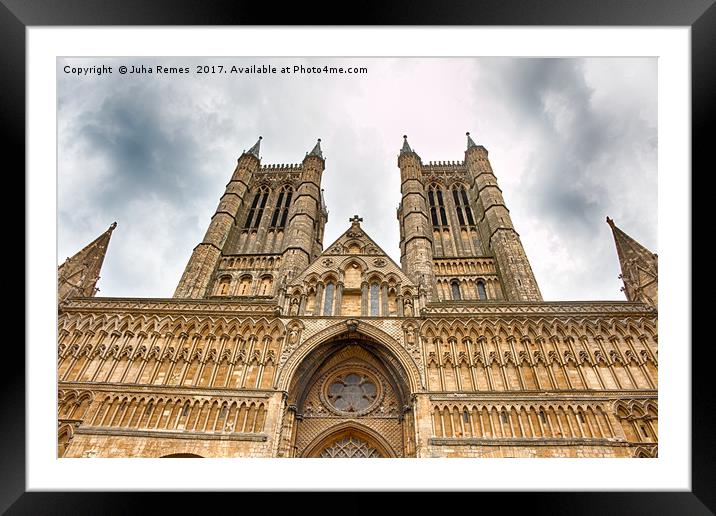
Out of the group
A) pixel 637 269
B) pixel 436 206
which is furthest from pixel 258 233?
pixel 637 269

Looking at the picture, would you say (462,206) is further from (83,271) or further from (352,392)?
(83,271)

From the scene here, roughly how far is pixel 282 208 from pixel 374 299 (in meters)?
14.6

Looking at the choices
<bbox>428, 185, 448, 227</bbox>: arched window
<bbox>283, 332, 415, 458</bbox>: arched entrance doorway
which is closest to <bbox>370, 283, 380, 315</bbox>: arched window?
<bbox>283, 332, 415, 458</bbox>: arched entrance doorway

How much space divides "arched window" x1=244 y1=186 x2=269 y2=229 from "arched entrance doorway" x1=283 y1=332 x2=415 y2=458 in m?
14.8

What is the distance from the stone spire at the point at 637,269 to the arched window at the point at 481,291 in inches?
250

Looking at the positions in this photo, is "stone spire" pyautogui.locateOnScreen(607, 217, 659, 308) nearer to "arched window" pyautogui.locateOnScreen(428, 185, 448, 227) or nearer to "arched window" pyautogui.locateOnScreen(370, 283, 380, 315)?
"arched window" pyautogui.locateOnScreen(370, 283, 380, 315)

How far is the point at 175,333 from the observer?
12.7m

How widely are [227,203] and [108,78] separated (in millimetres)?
18467

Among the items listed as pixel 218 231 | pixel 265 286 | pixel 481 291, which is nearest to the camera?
pixel 481 291

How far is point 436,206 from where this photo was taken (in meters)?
26.5

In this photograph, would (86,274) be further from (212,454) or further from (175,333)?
(212,454)
